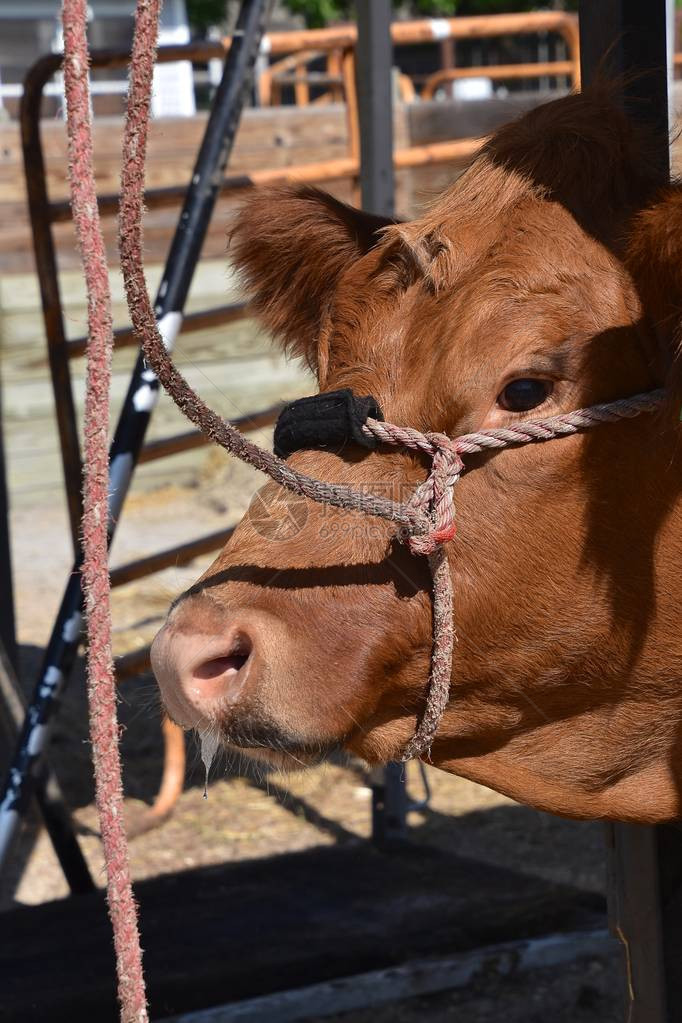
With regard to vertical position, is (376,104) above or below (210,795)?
above

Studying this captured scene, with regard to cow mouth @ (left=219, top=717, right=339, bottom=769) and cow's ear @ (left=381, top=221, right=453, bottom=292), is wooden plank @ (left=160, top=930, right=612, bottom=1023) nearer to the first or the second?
cow mouth @ (left=219, top=717, right=339, bottom=769)

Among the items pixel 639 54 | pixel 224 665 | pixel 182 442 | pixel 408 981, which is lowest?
pixel 408 981

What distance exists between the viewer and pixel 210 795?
4.26 m

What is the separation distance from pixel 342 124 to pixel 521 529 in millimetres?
5585

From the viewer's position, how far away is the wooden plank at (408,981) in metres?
2.63

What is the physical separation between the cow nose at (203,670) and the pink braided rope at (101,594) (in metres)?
0.13

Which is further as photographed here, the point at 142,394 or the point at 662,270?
the point at 142,394

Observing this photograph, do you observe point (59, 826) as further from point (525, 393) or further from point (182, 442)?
point (525, 393)

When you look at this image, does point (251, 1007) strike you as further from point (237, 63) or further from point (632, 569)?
point (237, 63)

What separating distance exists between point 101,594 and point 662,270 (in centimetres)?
80

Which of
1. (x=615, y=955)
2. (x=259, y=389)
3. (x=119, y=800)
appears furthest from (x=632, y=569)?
(x=259, y=389)

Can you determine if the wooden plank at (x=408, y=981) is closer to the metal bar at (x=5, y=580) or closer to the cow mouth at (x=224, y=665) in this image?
the cow mouth at (x=224, y=665)

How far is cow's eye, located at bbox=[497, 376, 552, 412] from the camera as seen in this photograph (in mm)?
1574
